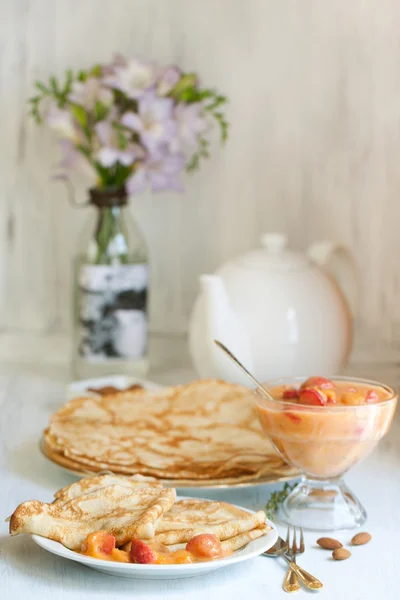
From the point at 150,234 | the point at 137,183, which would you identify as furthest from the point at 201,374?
the point at 150,234

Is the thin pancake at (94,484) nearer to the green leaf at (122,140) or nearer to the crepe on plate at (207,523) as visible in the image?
the crepe on plate at (207,523)

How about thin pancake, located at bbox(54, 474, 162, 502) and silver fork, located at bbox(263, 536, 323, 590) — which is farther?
thin pancake, located at bbox(54, 474, 162, 502)

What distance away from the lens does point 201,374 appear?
163 centimetres

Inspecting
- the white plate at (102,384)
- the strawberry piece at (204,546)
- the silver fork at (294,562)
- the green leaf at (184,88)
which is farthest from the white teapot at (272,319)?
the strawberry piece at (204,546)

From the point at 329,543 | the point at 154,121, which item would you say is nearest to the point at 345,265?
the point at 154,121

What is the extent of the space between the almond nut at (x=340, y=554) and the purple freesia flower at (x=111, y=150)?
0.91m

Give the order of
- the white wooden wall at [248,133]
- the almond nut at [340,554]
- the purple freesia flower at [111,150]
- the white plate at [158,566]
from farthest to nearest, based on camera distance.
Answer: the white wooden wall at [248,133] < the purple freesia flower at [111,150] < the almond nut at [340,554] < the white plate at [158,566]

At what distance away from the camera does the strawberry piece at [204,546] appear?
35.1 inches

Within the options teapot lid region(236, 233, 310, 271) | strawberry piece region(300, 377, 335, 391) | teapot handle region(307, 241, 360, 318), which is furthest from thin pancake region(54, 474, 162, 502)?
teapot handle region(307, 241, 360, 318)

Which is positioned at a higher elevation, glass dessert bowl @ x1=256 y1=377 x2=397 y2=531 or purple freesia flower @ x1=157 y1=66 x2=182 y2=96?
purple freesia flower @ x1=157 y1=66 x2=182 y2=96

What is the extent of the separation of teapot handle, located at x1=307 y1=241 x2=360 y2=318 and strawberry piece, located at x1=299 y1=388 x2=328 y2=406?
636mm

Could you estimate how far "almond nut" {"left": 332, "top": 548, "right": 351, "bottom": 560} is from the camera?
38.1 inches

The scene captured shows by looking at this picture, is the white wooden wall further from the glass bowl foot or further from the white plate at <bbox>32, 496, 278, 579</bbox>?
the white plate at <bbox>32, 496, 278, 579</bbox>

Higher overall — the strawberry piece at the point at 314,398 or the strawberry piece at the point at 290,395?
the strawberry piece at the point at 314,398
